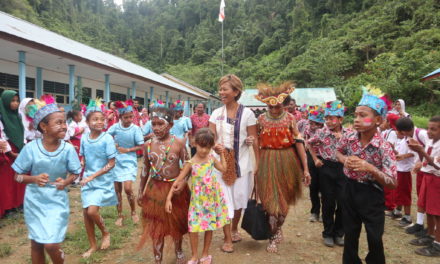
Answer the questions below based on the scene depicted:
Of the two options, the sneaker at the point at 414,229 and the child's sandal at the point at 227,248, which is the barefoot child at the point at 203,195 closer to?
the child's sandal at the point at 227,248

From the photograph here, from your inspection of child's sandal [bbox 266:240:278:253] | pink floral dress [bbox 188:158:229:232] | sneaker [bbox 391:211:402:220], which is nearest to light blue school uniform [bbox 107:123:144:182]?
pink floral dress [bbox 188:158:229:232]

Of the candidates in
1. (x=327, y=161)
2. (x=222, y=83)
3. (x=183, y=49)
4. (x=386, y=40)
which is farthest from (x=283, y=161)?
(x=183, y=49)

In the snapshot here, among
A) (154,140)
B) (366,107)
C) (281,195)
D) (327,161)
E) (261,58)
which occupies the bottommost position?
(281,195)

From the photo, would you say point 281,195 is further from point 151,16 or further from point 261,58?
point 151,16

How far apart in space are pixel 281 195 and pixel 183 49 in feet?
265

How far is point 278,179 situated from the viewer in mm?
3623

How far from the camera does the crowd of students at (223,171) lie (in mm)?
2623

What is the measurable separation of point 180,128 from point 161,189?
421 centimetres

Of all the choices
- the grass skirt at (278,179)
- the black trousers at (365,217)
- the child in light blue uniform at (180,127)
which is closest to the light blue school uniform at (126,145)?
the grass skirt at (278,179)

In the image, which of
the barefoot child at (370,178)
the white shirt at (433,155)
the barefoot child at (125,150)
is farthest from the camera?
the barefoot child at (125,150)

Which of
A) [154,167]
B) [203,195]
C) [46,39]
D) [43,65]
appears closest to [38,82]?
[43,65]

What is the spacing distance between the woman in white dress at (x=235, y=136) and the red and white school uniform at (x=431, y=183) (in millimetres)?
2230

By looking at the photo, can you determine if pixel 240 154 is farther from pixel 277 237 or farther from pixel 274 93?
pixel 277 237

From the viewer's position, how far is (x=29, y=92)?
39.4 ft
